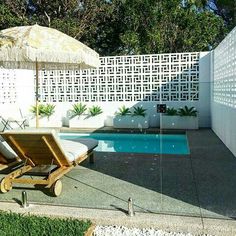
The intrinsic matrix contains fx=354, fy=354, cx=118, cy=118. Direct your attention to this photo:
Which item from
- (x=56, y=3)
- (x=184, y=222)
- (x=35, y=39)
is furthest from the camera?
(x=56, y=3)

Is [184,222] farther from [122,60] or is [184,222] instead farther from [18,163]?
[122,60]

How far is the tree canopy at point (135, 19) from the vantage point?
55.1 ft

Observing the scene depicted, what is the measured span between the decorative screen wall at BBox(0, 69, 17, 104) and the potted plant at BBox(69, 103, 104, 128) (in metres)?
2.60

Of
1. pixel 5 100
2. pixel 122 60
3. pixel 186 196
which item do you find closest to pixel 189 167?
pixel 186 196

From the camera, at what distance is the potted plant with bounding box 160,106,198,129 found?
1301 centimetres

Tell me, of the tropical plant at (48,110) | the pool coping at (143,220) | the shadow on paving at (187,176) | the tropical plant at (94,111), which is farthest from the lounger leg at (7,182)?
the tropical plant at (48,110)

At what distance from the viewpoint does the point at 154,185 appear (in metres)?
5.54

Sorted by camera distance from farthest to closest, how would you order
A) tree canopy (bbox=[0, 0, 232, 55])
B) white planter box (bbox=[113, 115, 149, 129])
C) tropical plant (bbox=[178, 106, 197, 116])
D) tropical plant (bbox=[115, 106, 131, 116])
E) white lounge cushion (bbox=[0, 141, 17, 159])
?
1. tree canopy (bbox=[0, 0, 232, 55])
2. tropical plant (bbox=[115, 106, 131, 116])
3. white planter box (bbox=[113, 115, 149, 129])
4. tropical plant (bbox=[178, 106, 197, 116])
5. white lounge cushion (bbox=[0, 141, 17, 159])

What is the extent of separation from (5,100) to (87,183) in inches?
367

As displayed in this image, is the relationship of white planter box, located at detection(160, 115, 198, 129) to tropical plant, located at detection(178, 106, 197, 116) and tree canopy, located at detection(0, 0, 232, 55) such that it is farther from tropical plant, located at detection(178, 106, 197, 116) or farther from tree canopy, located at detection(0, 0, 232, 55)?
tree canopy, located at detection(0, 0, 232, 55)

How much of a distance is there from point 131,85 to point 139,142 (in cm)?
328

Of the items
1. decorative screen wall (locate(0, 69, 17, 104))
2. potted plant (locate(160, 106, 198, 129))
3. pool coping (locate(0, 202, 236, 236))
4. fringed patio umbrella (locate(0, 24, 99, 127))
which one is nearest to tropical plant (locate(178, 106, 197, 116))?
potted plant (locate(160, 106, 198, 129))

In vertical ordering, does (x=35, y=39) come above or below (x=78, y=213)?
above

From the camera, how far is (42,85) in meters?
15.3
